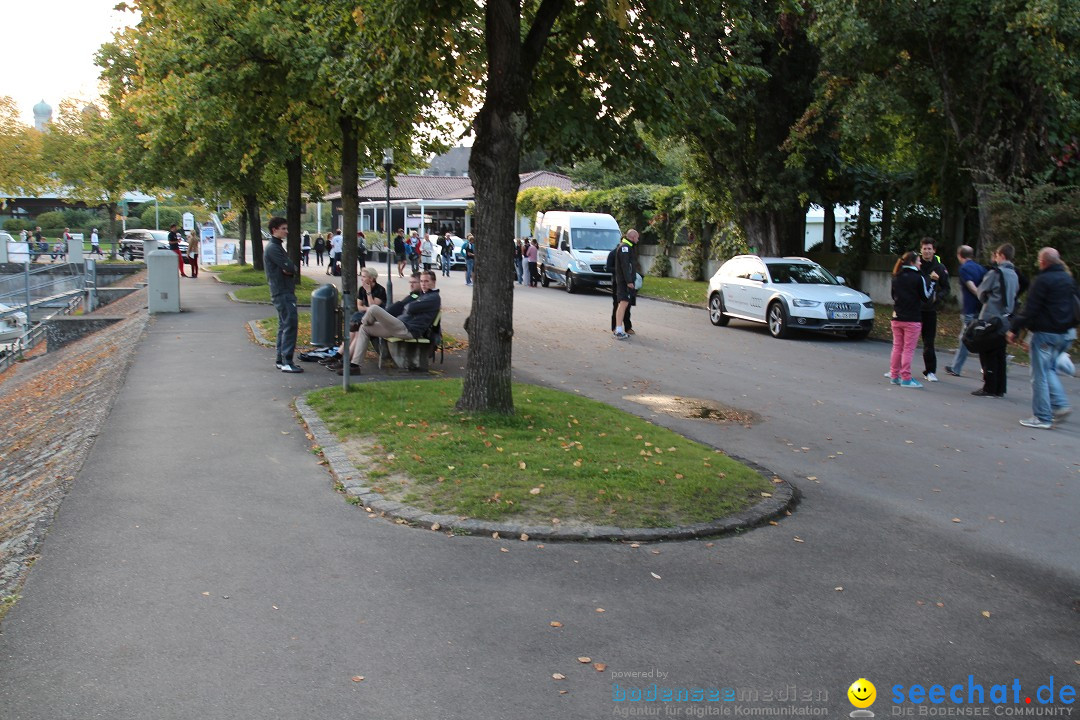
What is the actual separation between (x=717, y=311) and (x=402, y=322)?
410 inches

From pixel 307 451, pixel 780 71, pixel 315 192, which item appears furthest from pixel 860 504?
pixel 315 192

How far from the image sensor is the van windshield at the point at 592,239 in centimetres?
3180

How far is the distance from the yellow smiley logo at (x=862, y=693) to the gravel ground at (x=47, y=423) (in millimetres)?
4249

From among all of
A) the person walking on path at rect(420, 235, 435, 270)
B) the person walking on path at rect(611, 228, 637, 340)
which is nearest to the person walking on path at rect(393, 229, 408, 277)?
the person walking on path at rect(420, 235, 435, 270)

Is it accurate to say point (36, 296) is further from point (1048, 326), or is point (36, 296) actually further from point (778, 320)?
point (1048, 326)

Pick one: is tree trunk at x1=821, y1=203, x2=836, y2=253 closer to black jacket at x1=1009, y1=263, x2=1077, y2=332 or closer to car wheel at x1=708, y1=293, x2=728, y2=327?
car wheel at x1=708, y1=293, x2=728, y2=327

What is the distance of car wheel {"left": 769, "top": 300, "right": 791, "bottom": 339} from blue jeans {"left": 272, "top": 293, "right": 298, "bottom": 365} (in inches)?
398

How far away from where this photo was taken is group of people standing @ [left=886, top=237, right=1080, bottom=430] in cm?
1101

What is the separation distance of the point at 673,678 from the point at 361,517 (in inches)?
118

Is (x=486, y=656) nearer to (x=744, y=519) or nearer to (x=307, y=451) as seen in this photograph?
(x=744, y=519)

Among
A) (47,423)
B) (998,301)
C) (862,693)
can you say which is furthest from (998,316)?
(47,423)

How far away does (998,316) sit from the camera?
12898 mm

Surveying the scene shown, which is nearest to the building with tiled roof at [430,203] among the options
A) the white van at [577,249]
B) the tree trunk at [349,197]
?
the white van at [577,249]

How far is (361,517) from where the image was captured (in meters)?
6.88
